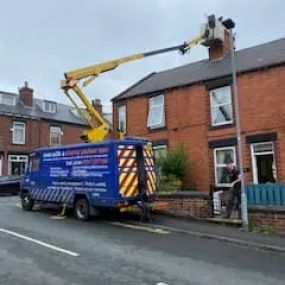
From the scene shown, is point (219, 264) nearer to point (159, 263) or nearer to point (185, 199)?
point (159, 263)

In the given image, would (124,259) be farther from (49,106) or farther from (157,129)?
(49,106)

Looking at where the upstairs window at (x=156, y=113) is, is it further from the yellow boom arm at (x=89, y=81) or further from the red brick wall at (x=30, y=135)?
A: the red brick wall at (x=30, y=135)

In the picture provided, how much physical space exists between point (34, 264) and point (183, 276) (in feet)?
10.1

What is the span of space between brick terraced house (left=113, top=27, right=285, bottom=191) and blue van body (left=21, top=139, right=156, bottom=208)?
679cm

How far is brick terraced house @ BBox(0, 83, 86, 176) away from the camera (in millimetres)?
41031

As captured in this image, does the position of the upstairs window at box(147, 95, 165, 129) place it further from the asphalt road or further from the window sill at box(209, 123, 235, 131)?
the asphalt road

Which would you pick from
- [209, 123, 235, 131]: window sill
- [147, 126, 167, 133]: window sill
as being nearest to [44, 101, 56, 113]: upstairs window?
[147, 126, 167, 133]: window sill

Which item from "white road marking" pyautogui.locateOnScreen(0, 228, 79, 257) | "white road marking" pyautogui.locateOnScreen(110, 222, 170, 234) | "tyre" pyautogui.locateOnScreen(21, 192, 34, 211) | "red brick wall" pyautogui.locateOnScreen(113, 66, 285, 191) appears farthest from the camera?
"red brick wall" pyautogui.locateOnScreen(113, 66, 285, 191)

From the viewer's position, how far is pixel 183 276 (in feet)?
28.3

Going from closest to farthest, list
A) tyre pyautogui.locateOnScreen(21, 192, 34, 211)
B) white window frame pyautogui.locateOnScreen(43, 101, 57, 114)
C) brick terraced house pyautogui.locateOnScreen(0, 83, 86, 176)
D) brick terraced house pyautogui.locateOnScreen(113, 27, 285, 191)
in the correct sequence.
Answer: tyre pyautogui.locateOnScreen(21, 192, 34, 211) < brick terraced house pyautogui.locateOnScreen(113, 27, 285, 191) < brick terraced house pyautogui.locateOnScreen(0, 83, 86, 176) < white window frame pyautogui.locateOnScreen(43, 101, 57, 114)

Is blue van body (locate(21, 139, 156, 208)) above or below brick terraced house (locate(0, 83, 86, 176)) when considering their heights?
below

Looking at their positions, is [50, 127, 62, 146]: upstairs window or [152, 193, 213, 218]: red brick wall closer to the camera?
[152, 193, 213, 218]: red brick wall

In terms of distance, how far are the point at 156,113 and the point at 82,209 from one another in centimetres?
1077

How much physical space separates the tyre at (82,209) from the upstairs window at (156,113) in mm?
9943
